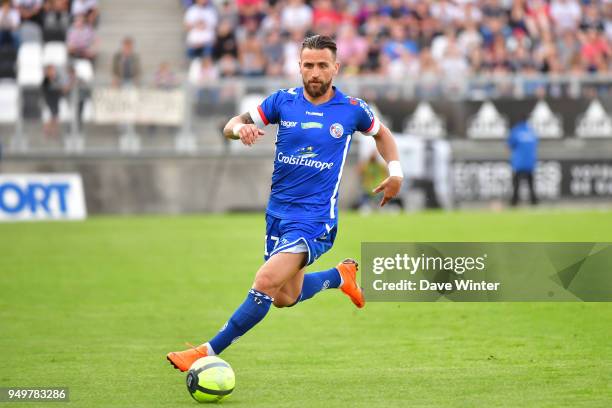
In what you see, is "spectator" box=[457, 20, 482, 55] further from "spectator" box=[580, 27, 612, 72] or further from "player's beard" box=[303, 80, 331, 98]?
"player's beard" box=[303, 80, 331, 98]

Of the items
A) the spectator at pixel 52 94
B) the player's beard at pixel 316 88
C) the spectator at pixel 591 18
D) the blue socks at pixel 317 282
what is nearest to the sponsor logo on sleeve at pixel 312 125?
the player's beard at pixel 316 88

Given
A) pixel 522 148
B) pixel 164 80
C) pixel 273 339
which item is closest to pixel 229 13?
pixel 164 80

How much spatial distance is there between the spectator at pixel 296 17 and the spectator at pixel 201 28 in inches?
65.0

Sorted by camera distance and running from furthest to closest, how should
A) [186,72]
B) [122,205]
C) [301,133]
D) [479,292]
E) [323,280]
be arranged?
[186,72] < [122,205] < [479,292] < [323,280] < [301,133]

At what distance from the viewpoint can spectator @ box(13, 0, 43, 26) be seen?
28234 millimetres

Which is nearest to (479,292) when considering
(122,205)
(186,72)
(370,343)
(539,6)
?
(370,343)

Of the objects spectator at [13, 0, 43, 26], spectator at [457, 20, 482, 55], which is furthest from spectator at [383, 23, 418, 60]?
spectator at [13, 0, 43, 26]

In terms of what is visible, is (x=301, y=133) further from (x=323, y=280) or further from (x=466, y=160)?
(x=466, y=160)

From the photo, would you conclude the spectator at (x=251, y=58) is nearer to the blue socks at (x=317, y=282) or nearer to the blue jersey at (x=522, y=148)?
the blue jersey at (x=522, y=148)

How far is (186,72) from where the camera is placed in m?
29.2

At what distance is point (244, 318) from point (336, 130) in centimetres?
151

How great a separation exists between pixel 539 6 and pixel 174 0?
927 cm

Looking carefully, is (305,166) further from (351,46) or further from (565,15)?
(565,15)

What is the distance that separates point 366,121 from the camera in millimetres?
9055
